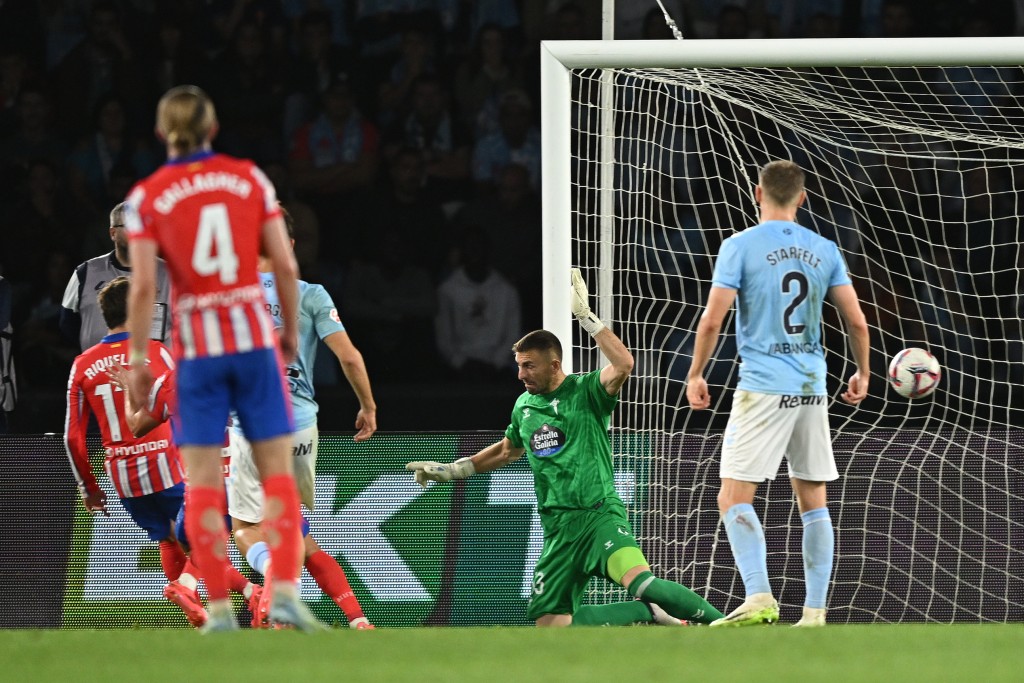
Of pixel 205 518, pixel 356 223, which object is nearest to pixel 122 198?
pixel 356 223

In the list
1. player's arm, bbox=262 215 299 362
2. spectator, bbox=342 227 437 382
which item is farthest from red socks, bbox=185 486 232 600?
spectator, bbox=342 227 437 382

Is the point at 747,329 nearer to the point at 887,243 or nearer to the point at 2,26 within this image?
the point at 887,243

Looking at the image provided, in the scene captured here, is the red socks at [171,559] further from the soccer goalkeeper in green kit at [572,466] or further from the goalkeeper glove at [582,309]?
the goalkeeper glove at [582,309]

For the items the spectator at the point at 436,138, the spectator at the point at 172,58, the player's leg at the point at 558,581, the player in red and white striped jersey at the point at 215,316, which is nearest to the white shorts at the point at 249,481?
the player's leg at the point at 558,581

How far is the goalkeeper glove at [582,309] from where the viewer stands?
6.99 metres

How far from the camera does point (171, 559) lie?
768 centimetres

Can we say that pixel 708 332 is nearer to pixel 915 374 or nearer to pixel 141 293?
pixel 915 374

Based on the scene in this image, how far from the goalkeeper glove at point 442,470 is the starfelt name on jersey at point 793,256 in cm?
207

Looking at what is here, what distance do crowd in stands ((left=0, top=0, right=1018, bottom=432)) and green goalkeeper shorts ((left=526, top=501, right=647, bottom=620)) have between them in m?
3.83

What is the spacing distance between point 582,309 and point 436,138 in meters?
4.92

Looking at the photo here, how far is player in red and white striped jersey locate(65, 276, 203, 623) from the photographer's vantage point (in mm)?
7367

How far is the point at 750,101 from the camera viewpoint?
9.16 metres

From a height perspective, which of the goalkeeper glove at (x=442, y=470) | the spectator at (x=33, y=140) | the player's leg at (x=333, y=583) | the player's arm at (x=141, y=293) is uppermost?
the spectator at (x=33, y=140)

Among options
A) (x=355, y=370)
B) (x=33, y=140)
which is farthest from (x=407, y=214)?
(x=355, y=370)
